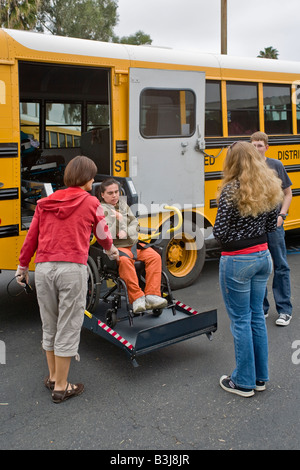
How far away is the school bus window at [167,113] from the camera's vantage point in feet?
18.0

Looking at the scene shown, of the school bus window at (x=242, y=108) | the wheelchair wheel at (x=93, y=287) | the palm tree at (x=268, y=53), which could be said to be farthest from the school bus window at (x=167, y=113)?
the palm tree at (x=268, y=53)

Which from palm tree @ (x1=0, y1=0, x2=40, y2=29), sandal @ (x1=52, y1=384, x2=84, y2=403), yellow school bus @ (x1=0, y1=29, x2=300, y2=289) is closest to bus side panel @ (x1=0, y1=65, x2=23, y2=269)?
yellow school bus @ (x1=0, y1=29, x2=300, y2=289)

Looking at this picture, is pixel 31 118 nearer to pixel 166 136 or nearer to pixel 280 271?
pixel 166 136

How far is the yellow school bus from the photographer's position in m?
4.70

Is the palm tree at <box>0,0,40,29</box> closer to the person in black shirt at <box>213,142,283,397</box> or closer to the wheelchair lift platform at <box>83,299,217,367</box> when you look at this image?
the wheelchair lift platform at <box>83,299,217,367</box>

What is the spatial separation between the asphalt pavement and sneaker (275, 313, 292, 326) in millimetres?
57

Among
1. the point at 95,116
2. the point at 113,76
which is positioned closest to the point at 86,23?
the point at 95,116

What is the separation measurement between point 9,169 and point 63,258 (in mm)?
1783

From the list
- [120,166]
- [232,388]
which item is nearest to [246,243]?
[232,388]

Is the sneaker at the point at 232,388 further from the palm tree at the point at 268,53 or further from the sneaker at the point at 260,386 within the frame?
the palm tree at the point at 268,53

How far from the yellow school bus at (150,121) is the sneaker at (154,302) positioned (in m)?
0.85

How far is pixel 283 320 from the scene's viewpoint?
4.75 metres

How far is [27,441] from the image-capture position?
2.94 meters

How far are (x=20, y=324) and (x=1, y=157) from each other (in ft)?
5.73
